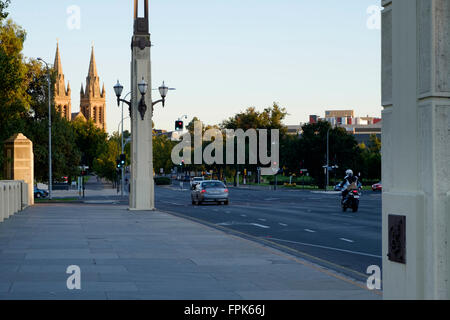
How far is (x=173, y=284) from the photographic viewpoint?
32.9ft

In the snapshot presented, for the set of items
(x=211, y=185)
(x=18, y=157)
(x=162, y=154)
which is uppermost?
(x=162, y=154)

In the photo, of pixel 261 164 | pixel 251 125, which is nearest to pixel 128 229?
pixel 261 164

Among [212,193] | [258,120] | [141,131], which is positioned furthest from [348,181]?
[258,120]

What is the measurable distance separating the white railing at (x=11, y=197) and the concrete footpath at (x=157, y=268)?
4974 mm

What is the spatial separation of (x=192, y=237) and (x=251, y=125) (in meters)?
107

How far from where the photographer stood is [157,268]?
11891 mm

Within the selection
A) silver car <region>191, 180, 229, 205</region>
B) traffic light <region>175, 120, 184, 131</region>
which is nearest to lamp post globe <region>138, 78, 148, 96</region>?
silver car <region>191, 180, 229, 205</region>

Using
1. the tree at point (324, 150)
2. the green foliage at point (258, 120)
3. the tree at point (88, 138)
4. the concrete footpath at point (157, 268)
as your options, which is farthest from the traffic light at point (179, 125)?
the tree at point (88, 138)

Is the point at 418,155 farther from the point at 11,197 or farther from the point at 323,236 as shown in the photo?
the point at 11,197

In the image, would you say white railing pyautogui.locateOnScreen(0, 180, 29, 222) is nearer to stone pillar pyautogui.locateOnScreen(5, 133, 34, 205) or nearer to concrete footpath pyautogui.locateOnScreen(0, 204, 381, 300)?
stone pillar pyautogui.locateOnScreen(5, 133, 34, 205)

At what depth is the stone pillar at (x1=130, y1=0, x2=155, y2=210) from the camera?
32031 mm

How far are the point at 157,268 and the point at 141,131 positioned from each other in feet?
68.0

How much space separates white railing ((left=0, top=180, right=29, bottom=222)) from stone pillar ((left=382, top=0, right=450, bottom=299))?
65.6 ft

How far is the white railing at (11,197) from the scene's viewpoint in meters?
24.8
